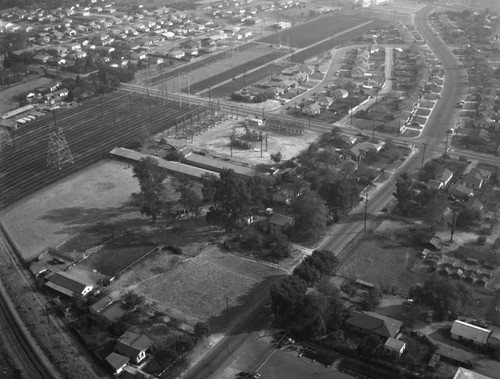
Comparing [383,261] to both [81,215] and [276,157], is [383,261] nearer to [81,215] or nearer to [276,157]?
[276,157]

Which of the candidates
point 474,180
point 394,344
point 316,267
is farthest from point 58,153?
point 474,180

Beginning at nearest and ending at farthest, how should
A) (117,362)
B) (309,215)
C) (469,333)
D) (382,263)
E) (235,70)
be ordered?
1. (117,362)
2. (469,333)
3. (382,263)
4. (309,215)
5. (235,70)

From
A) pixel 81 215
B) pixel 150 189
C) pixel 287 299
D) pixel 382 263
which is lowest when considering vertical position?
pixel 81 215

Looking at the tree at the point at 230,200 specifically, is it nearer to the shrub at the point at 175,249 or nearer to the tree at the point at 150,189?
the shrub at the point at 175,249

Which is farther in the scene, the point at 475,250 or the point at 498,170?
the point at 498,170

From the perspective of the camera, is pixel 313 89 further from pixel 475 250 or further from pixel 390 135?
pixel 475 250

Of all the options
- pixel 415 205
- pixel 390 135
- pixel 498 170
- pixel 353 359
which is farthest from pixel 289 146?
pixel 353 359
